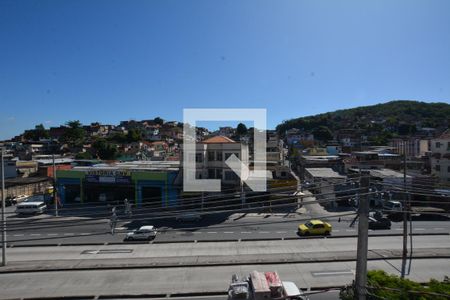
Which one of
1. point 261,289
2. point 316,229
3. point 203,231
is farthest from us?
point 203,231

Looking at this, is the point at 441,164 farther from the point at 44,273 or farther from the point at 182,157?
the point at 44,273

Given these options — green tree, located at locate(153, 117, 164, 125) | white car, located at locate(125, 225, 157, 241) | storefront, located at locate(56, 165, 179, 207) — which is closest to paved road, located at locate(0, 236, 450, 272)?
white car, located at locate(125, 225, 157, 241)

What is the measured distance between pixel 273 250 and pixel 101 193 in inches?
857

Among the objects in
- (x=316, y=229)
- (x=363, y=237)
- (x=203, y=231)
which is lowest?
(x=203, y=231)

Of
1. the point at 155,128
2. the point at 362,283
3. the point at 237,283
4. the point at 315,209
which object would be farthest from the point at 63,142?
the point at 362,283

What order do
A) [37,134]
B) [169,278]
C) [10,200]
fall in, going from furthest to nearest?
[37,134]
[10,200]
[169,278]

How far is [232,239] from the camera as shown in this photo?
1934cm

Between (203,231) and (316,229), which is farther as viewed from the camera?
(203,231)

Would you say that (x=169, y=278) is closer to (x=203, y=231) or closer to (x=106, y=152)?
(x=203, y=231)

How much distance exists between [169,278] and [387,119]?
144m

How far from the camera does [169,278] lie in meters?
12.8

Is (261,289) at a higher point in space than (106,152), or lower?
lower

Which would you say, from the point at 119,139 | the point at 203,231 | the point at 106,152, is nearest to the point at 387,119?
the point at 119,139

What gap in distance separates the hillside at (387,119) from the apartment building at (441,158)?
3134 inches
